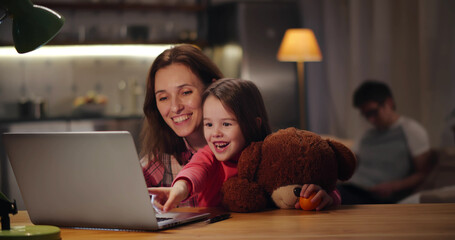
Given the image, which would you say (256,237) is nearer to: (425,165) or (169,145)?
(169,145)

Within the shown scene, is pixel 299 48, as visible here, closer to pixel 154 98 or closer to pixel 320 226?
pixel 154 98

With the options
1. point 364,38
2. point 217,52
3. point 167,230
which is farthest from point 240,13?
point 167,230

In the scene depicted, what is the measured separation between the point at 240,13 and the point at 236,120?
3283 mm

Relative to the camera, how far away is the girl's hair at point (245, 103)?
1218 mm

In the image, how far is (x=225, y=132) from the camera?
1215 mm

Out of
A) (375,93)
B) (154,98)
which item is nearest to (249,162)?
(154,98)

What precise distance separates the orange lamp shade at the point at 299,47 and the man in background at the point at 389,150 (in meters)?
0.87

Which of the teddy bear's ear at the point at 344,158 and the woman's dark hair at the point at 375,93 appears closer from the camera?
the teddy bear's ear at the point at 344,158

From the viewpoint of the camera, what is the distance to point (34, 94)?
188 inches

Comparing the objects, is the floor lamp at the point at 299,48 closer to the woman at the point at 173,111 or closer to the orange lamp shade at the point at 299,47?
the orange lamp shade at the point at 299,47

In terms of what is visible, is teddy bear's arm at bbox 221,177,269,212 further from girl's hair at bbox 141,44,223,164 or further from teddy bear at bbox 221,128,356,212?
girl's hair at bbox 141,44,223,164

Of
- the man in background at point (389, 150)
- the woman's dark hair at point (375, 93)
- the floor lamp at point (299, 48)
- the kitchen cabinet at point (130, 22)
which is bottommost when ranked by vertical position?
the man in background at point (389, 150)

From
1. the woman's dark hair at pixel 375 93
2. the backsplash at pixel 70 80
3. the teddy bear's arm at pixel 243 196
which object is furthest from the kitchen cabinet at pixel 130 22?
the teddy bear's arm at pixel 243 196

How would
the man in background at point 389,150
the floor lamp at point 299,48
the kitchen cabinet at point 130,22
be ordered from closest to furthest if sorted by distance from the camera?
1. the man in background at point 389,150
2. the floor lamp at point 299,48
3. the kitchen cabinet at point 130,22
